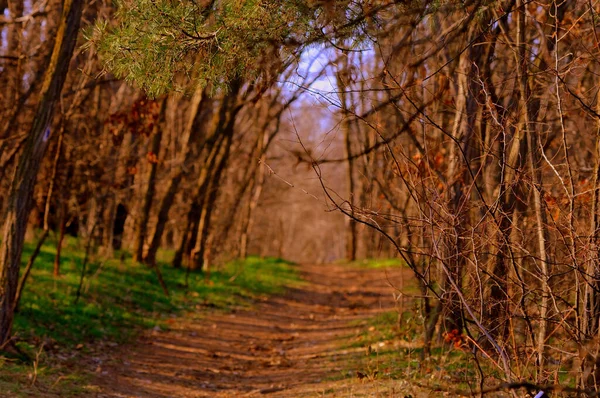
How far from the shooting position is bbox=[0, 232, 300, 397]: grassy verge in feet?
25.2

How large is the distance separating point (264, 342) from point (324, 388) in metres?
3.56

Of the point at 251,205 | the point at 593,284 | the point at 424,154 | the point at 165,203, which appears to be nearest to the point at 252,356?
the point at 424,154

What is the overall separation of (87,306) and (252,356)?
272 centimetres

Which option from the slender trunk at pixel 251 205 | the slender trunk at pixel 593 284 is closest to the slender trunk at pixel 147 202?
the slender trunk at pixel 251 205

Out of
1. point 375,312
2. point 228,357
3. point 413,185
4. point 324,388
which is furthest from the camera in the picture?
point 375,312

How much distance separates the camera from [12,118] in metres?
12.5

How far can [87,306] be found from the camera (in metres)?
11.0

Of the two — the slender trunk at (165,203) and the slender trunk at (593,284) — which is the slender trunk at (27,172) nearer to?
the slender trunk at (593,284)

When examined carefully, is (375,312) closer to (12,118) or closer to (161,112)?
(161,112)

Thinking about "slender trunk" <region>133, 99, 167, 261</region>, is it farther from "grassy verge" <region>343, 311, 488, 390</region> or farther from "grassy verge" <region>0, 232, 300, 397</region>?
"grassy verge" <region>343, 311, 488, 390</region>

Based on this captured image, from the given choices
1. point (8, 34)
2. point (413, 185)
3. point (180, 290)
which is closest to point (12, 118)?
point (8, 34)

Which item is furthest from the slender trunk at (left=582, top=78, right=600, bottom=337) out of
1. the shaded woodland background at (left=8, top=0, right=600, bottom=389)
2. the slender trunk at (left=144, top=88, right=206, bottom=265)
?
the slender trunk at (left=144, top=88, right=206, bottom=265)

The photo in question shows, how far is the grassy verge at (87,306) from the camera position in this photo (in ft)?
25.2

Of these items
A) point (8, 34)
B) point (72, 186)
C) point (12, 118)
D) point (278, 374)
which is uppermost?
point (8, 34)
